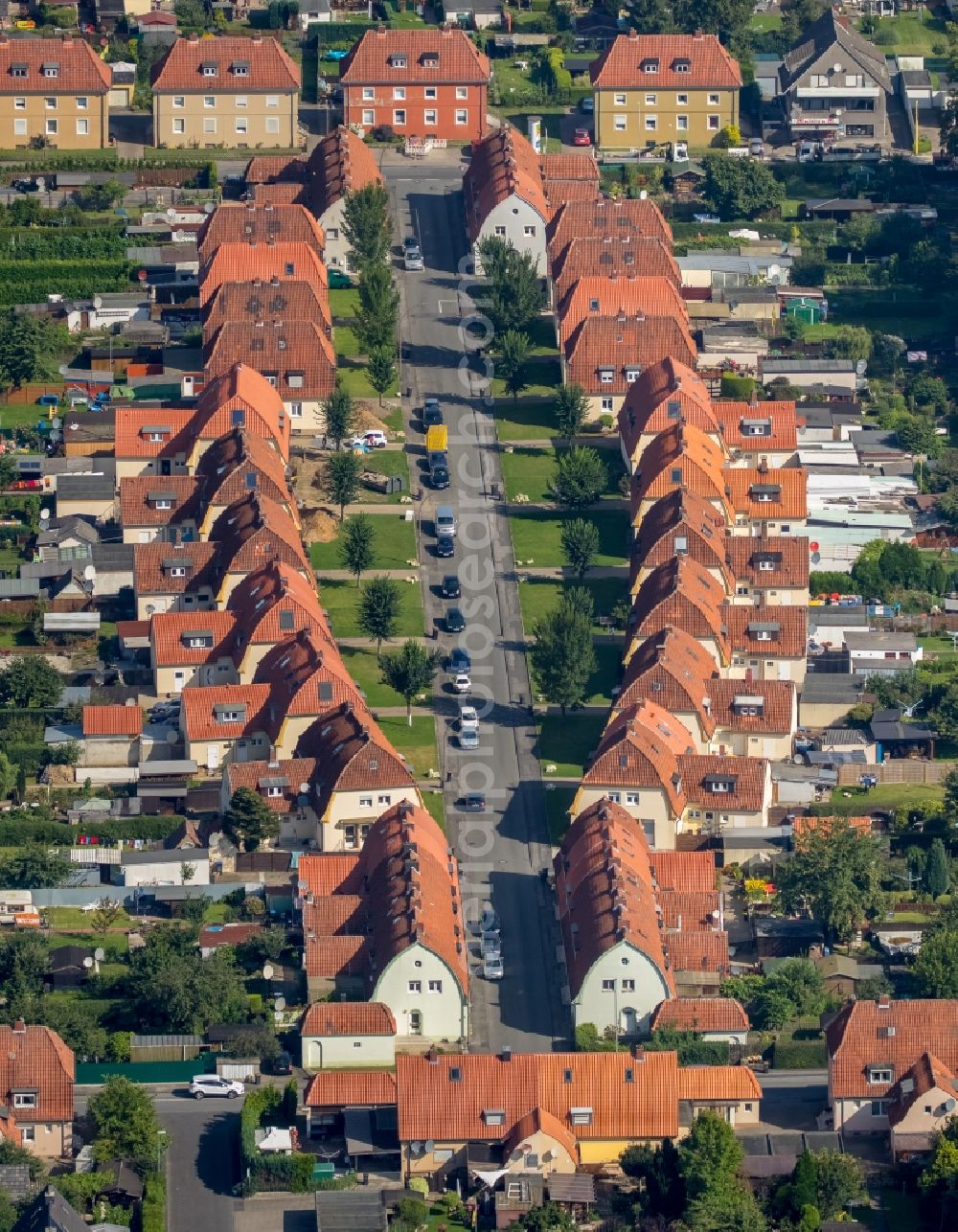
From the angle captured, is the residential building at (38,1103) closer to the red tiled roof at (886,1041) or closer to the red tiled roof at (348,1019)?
the red tiled roof at (348,1019)

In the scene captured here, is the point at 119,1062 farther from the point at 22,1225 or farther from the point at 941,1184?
the point at 941,1184

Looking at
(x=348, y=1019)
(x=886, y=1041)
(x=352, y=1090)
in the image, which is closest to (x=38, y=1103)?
(x=352, y=1090)

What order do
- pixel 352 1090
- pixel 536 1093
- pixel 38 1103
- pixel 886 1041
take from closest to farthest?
pixel 536 1093, pixel 38 1103, pixel 352 1090, pixel 886 1041

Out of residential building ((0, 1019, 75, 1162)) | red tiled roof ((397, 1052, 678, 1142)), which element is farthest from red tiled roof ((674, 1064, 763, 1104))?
residential building ((0, 1019, 75, 1162))

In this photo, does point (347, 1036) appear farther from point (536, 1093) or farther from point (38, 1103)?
point (38, 1103)

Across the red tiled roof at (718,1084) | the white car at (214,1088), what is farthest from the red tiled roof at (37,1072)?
the red tiled roof at (718,1084)

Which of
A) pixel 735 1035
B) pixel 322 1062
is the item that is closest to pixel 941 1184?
pixel 735 1035

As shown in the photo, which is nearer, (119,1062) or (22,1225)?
(22,1225)
